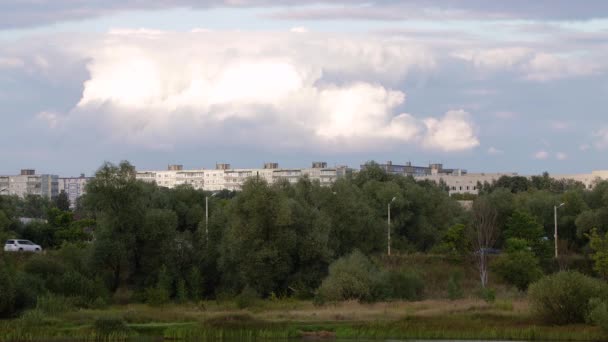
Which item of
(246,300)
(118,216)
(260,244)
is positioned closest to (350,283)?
(246,300)

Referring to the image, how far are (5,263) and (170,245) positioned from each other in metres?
13.3

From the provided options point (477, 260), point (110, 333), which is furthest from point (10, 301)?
point (477, 260)

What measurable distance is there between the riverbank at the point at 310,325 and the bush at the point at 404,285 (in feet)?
38.6

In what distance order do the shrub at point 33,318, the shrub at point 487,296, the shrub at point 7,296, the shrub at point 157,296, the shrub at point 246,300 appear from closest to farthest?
1. the shrub at point 33,318
2. the shrub at point 7,296
3. the shrub at point 487,296
4. the shrub at point 246,300
5. the shrub at point 157,296

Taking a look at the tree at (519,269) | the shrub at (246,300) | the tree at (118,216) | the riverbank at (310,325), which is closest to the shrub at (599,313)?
the riverbank at (310,325)

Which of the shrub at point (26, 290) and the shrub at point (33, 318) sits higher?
the shrub at point (26, 290)

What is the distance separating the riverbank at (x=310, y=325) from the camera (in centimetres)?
5153

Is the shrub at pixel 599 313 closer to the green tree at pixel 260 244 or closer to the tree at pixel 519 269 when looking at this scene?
the green tree at pixel 260 244

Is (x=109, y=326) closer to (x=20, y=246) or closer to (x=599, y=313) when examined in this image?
(x=599, y=313)

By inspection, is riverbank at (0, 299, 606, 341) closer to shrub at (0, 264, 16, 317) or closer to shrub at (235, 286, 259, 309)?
shrub at (0, 264, 16, 317)

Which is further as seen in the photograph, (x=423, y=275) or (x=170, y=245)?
(x=423, y=275)

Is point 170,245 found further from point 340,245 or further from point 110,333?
point 110,333

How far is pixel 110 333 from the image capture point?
51.7 meters

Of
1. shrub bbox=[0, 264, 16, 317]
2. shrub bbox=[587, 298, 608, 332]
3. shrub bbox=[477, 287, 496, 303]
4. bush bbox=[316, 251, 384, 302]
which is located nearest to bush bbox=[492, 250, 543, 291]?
shrub bbox=[477, 287, 496, 303]
